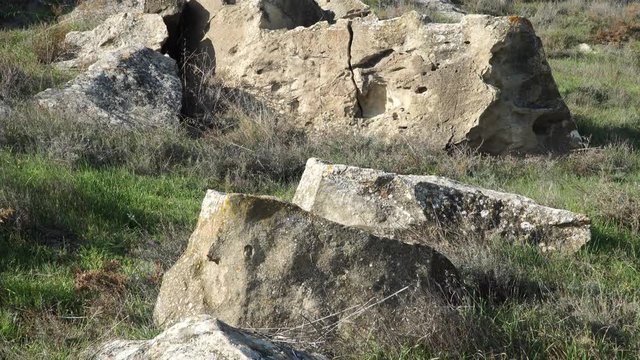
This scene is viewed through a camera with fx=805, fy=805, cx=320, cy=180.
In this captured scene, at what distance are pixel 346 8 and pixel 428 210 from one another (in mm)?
8034

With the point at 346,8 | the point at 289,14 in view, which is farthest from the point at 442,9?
the point at 289,14

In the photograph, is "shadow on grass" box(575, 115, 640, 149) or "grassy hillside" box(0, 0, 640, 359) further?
"shadow on grass" box(575, 115, 640, 149)

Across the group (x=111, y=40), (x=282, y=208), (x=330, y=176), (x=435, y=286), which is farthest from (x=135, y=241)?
(x=111, y=40)

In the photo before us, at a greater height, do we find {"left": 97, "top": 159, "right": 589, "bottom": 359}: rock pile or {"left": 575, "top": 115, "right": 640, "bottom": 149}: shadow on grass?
{"left": 97, "top": 159, "right": 589, "bottom": 359}: rock pile

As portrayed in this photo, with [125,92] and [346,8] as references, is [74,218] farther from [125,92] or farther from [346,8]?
[346,8]

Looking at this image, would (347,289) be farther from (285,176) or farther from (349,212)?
(285,176)

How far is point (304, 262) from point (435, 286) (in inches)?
28.6

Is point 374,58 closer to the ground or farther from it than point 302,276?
closer to the ground

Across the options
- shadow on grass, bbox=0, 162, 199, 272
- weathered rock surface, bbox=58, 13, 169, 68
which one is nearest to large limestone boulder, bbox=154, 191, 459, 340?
shadow on grass, bbox=0, 162, 199, 272

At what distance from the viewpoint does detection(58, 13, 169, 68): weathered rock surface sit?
1156 cm

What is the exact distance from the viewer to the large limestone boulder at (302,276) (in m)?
4.11

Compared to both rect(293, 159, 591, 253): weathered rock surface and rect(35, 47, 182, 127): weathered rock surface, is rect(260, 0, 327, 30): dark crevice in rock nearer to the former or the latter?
rect(35, 47, 182, 127): weathered rock surface

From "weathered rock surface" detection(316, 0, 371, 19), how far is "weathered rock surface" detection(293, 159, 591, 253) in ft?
24.2

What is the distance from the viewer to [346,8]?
1323 centimetres
